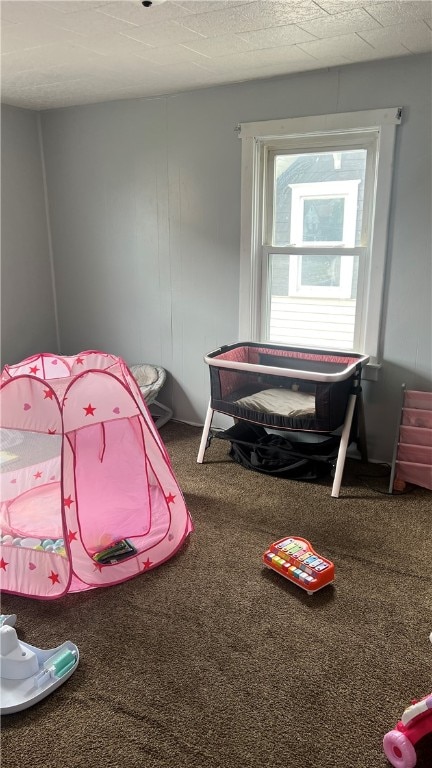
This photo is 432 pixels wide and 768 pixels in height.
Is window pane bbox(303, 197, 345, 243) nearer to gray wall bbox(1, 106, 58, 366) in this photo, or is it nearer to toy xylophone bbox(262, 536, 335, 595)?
toy xylophone bbox(262, 536, 335, 595)

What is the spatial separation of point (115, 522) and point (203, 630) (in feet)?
2.37

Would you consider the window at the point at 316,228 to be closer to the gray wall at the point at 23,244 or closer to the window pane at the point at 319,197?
the window pane at the point at 319,197

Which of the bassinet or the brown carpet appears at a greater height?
the bassinet

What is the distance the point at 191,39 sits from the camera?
7.74ft

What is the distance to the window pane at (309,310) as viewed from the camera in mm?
3176

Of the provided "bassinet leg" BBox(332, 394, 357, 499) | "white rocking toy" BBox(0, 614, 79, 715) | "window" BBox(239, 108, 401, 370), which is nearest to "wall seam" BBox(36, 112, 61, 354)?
"window" BBox(239, 108, 401, 370)

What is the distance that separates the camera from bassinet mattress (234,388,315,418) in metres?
2.85

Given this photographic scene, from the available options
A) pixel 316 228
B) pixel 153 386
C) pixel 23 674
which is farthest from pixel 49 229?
pixel 23 674

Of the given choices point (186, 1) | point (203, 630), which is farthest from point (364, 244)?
point (203, 630)

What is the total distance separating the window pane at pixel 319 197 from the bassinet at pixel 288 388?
2.22ft

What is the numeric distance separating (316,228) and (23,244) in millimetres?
2179

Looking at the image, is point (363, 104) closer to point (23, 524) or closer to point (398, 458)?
point (398, 458)

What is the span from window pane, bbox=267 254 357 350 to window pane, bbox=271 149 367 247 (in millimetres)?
131

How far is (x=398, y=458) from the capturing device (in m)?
2.85
